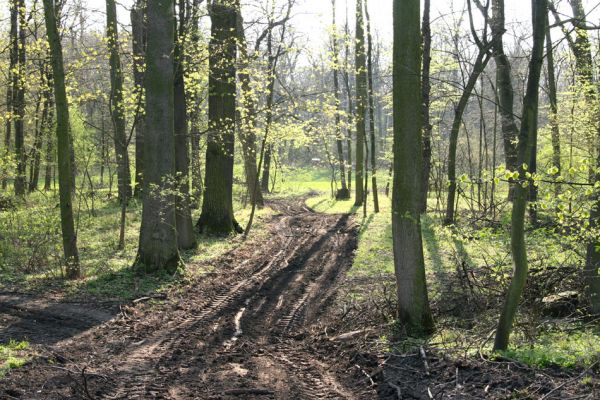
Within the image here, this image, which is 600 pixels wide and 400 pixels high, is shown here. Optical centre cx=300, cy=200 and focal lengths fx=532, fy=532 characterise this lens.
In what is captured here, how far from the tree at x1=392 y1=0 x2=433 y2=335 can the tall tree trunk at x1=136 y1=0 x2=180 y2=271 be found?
5.47m

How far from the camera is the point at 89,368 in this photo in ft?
20.4

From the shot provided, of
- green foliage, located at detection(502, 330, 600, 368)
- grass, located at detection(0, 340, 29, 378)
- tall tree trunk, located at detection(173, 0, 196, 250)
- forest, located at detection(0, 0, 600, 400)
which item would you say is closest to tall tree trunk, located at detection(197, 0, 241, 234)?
forest, located at detection(0, 0, 600, 400)

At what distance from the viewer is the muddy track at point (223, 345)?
5755 mm

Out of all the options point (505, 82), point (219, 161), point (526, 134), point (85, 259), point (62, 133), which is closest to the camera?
point (526, 134)

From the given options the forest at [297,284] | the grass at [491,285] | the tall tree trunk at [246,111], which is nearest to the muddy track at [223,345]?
the forest at [297,284]

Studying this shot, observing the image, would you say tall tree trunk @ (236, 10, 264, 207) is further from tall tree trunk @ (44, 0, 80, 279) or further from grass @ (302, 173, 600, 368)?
grass @ (302, 173, 600, 368)

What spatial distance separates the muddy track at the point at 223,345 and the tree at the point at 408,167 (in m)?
1.51

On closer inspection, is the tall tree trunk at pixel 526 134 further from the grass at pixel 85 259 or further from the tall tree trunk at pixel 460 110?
the tall tree trunk at pixel 460 110

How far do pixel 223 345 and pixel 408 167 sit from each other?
3592 mm

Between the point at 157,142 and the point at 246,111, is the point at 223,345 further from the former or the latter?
the point at 246,111

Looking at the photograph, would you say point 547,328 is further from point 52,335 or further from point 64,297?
point 64,297

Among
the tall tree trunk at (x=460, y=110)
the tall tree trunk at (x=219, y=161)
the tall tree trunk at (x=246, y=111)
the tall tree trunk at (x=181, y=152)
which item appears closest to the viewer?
the tall tree trunk at (x=181, y=152)

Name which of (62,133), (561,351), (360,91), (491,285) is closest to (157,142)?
(62,133)

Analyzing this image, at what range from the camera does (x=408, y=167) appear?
290 inches
